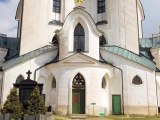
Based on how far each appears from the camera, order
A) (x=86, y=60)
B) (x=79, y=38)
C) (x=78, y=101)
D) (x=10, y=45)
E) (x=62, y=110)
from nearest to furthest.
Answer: (x=62, y=110), (x=78, y=101), (x=86, y=60), (x=79, y=38), (x=10, y=45)

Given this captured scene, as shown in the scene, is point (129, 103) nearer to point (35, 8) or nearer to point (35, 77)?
point (35, 77)

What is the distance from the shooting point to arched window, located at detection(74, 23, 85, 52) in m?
30.3

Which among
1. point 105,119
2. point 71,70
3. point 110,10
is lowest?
point 105,119

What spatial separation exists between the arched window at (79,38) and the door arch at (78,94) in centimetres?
312

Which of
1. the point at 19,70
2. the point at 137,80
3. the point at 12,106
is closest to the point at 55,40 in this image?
the point at 19,70

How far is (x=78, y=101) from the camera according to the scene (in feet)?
93.4

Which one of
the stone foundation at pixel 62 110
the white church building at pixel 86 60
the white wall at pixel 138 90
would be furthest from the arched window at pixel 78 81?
the white wall at pixel 138 90

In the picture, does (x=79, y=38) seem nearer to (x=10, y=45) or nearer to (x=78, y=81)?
(x=78, y=81)

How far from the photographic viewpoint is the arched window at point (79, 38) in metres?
30.3

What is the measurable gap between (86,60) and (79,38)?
3.04m

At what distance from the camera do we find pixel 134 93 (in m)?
30.2

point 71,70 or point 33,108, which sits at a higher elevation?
point 71,70

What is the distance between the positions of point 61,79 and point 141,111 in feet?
28.5

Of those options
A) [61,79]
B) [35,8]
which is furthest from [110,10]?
[61,79]
